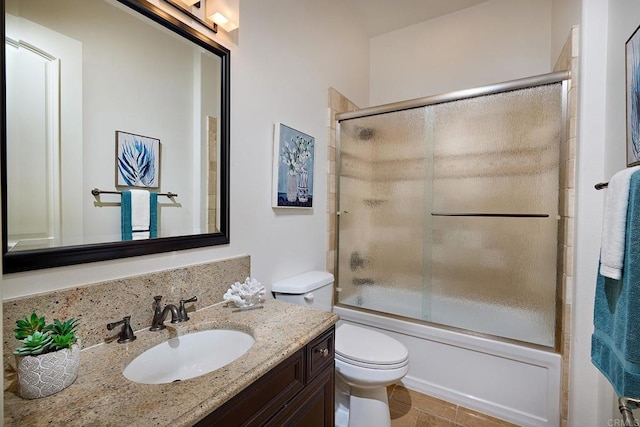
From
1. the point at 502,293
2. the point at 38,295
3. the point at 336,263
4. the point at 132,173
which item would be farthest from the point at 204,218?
the point at 502,293

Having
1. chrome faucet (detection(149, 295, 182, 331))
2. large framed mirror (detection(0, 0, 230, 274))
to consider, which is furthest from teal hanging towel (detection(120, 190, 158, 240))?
chrome faucet (detection(149, 295, 182, 331))

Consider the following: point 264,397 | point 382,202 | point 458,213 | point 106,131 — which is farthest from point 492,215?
point 106,131

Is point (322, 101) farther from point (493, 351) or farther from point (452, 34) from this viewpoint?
point (493, 351)

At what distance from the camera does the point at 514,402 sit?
1.66 m

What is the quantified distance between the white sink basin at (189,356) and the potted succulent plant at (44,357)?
173mm

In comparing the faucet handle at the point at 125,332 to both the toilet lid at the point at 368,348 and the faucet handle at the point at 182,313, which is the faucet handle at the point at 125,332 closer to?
the faucet handle at the point at 182,313

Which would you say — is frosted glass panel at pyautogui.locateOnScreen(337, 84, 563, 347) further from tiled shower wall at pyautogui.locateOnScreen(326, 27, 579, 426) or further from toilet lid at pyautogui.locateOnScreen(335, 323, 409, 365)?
toilet lid at pyautogui.locateOnScreen(335, 323, 409, 365)

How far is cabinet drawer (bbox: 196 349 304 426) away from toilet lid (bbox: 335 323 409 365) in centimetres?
56

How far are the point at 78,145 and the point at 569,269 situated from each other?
2.26 meters

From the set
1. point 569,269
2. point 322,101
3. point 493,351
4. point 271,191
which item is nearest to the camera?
point 569,269

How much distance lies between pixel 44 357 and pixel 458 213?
204 centimetres

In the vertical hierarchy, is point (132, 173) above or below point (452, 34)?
below

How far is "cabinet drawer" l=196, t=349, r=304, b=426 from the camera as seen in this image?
2.29ft

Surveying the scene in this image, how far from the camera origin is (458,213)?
1.88m
